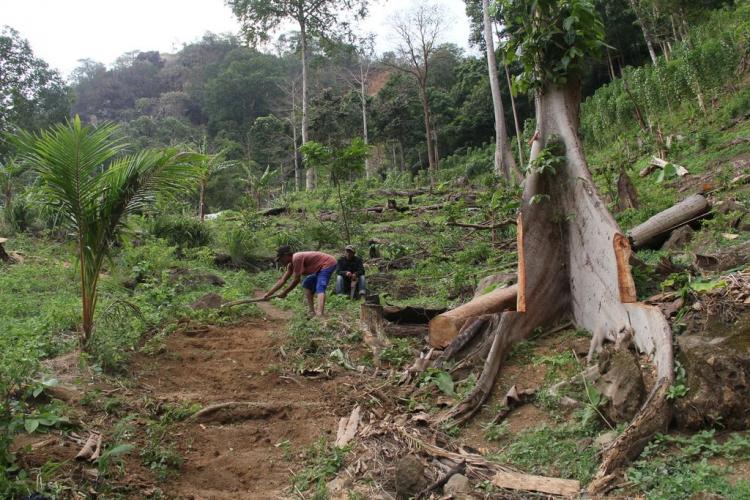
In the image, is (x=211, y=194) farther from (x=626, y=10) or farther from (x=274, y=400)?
(x=274, y=400)

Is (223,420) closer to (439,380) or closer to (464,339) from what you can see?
(439,380)

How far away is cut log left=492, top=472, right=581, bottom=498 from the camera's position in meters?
2.93

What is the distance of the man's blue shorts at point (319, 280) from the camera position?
307 inches

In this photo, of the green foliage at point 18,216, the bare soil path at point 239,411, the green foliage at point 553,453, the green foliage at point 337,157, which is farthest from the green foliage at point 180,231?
the green foliage at point 553,453

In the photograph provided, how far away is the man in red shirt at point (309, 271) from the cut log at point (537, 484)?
4.77 metres

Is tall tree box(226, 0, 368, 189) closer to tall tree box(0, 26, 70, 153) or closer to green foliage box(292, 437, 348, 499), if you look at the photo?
tall tree box(0, 26, 70, 153)

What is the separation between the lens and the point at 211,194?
90.9ft

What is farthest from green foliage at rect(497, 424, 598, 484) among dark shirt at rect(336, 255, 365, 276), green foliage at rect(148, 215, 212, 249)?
green foliage at rect(148, 215, 212, 249)

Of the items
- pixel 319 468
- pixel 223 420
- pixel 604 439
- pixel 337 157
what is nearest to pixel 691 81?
pixel 337 157

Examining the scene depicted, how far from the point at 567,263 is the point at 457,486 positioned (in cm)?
293

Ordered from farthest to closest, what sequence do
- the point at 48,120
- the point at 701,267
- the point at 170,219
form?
the point at 48,120
the point at 170,219
the point at 701,267

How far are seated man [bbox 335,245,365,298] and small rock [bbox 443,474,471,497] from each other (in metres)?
5.98

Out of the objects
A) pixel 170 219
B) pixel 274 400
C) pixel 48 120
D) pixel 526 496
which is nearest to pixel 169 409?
pixel 274 400

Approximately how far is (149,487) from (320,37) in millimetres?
28103
